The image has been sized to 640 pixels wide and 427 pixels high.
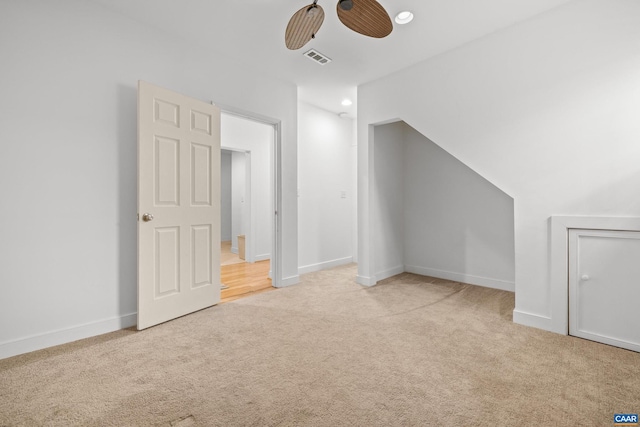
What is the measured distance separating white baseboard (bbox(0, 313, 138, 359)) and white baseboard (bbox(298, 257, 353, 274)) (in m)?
2.38

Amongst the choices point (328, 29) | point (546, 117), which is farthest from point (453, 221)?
point (328, 29)

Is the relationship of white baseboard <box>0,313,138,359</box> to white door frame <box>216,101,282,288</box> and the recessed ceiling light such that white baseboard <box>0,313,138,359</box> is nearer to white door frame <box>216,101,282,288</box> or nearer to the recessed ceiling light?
white door frame <box>216,101,282,288</box>

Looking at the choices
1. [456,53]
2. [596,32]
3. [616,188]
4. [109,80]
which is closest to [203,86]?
[109,80]

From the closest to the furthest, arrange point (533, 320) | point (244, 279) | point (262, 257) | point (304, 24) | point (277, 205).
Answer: point (304, 24)
point (533, 320)
point (277, 205)
point (244, 279)
point (262, 257)

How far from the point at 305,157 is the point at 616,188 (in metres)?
3.52

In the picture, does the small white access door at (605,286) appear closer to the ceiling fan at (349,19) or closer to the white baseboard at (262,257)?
the ceiling fan at (349,19)

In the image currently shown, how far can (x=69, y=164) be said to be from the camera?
89.5 inches

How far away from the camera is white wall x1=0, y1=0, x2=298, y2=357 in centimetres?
205

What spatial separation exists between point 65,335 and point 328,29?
3.37m

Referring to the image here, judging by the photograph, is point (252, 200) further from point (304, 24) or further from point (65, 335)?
point (304, 24)

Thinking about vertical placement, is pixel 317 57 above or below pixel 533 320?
above

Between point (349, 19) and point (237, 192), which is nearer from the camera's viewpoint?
point (349, 19)

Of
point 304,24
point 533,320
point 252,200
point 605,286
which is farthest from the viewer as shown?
point 252,200

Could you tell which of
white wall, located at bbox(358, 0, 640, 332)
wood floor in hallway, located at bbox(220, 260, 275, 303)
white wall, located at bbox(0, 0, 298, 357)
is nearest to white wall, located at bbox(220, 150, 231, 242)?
wood floor in hallway, located at bbox(220, 260, 275, 303)
